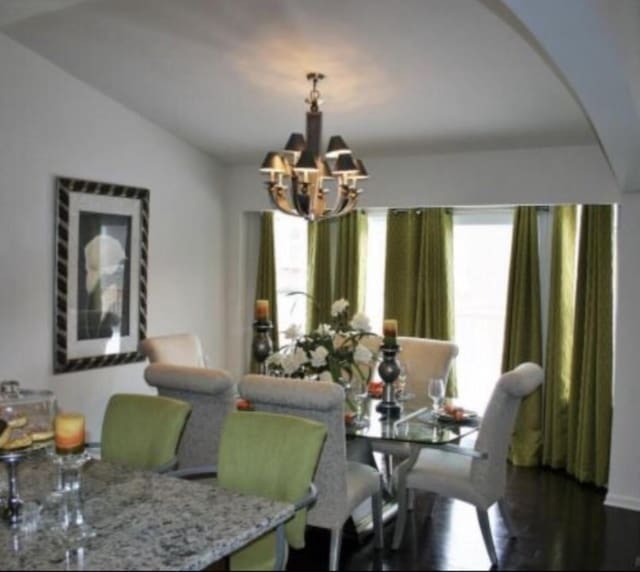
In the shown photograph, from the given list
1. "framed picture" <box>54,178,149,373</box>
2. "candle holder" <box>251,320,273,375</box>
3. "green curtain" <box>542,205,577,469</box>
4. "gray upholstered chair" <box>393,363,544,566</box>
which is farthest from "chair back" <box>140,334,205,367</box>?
"green curtain" <box>542,205,577,469</box>

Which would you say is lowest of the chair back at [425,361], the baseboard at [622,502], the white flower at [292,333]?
the baseboard at [622,502]

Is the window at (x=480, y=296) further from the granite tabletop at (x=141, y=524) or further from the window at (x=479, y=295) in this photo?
the granite tabletop at (x=141, y=524)

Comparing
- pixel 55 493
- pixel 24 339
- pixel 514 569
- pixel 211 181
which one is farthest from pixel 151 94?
pixel 514 569

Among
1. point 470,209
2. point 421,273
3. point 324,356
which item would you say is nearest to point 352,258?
point 421,273

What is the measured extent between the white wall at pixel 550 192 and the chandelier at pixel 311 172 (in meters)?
1.43

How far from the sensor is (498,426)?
3.11m

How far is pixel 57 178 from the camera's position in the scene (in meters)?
4.32

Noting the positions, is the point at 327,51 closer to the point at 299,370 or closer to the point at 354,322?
the point at 354,322

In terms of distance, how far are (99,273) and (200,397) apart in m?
1.71

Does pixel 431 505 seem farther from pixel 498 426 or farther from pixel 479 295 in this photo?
pixel 479 295

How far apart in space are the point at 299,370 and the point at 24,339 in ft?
6.23

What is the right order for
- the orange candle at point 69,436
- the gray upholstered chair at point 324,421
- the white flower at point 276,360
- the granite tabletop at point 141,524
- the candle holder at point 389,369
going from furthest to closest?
the candle holder at point 389,369, the white flower at point 276,360, the gray upholstered chair at point 324,421, the orange candle at point 69,436, the granite tabletop at point 141,524

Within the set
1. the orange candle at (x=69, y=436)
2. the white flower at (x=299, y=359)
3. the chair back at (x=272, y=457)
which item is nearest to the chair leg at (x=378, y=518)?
the white flower at (x=299, y=359)

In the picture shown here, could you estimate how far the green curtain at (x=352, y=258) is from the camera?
17.7 feet
